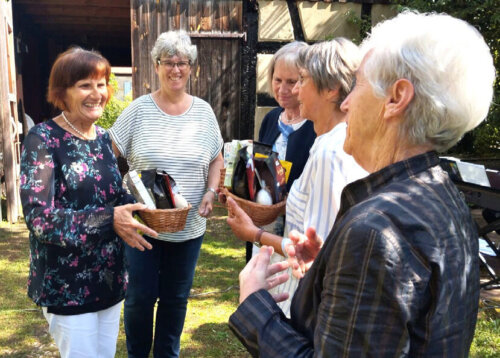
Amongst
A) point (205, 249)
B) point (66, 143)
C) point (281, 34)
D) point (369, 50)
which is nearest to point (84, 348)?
point (66, 143)

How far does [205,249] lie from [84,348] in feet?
9.87

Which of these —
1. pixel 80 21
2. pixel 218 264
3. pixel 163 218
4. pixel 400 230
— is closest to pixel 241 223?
pixel 163 218

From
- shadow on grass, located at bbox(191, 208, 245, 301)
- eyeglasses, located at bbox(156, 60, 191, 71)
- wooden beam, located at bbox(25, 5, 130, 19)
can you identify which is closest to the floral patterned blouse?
eyeglasses, located at bbox(156, 60, 191, 71)

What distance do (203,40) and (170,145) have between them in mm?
4359

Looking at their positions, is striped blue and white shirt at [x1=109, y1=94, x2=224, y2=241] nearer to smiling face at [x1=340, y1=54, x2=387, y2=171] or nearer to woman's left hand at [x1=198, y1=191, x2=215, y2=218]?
woman's left hand at [x1=198, y1=191, x2=215, y2=218]

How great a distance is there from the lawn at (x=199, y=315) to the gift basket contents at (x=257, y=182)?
4.50ft

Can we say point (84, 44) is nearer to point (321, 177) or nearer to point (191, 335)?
point (191, 335)

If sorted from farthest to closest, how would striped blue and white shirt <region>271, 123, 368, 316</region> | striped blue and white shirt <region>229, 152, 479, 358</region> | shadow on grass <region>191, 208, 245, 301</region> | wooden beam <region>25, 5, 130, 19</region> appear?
wooden beam <region>25, 5, 130, 19</region> → shadow on grass <region>191, 208, 245, 301</region> → striped blue and white shirt <region>271, 123, 368, 316</region> → striped blue and white shirt <region>229, 152, 479, 358</region>

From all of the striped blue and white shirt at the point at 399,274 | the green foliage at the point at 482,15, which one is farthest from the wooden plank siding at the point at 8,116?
the striped blue and white shirt at the point at 399,274

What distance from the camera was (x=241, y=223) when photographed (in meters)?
1.88

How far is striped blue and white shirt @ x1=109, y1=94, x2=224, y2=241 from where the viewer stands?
2410 millimetres

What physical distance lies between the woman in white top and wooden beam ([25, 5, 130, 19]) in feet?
23.9

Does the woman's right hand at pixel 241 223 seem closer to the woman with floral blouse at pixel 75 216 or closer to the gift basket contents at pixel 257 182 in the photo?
the gift basket contents at pixel 257 182

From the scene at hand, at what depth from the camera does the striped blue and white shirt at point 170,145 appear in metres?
2.41
